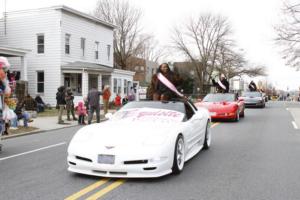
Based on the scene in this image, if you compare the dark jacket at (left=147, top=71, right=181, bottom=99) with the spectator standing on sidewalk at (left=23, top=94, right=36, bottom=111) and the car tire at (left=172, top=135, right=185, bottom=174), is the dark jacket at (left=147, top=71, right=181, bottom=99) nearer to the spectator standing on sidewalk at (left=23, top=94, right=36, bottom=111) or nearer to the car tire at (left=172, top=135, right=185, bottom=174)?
the car tire at (left=172, top=135, right=185, bottom=174)

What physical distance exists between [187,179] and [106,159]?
53.2 inches

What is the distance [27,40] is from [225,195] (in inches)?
1049

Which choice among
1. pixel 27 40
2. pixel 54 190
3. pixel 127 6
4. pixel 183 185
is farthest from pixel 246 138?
pixel 127 6

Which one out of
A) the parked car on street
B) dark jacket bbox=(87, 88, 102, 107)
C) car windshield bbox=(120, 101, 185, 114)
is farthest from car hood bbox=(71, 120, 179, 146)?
the parked car on street

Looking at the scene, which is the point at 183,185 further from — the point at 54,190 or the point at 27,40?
the point at 27,40

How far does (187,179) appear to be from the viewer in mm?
6023

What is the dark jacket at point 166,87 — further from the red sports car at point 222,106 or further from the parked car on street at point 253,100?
the parked car on street at point 253,100

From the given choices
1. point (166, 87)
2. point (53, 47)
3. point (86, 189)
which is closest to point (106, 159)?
point (86, 189)

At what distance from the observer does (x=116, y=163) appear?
562 cm

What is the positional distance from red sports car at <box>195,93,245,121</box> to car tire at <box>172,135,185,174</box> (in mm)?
9881

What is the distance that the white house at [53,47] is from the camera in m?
27.8

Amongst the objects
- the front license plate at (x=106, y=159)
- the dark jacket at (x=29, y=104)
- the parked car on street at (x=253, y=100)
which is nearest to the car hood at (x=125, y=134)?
the front license plate at (x=106, y=159)

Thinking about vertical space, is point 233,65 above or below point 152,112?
above

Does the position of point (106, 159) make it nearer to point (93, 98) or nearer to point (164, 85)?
point (164, 85)
